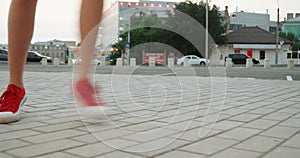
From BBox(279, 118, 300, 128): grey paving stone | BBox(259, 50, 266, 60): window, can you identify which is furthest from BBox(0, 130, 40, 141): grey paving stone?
BBox(259, 50, 266, 60): window

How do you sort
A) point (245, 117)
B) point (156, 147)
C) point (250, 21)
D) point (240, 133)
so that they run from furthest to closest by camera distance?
point (250, 21) → point (245, 117) → point (240, 133) → point (156, 147)

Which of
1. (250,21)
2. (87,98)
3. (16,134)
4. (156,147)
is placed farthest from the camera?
(250,21)

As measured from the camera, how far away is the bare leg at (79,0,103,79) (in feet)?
7.47

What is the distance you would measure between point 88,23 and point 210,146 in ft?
3.61

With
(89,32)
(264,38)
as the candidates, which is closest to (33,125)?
(89,32)

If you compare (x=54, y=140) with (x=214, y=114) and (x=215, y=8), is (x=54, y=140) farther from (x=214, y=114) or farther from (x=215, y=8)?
(x=215, y=8)

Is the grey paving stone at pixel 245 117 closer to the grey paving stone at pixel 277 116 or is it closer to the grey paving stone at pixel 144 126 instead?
the grey paving stone at pixel 277 116

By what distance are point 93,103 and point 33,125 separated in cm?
38

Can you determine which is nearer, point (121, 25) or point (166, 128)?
point (166, 128)

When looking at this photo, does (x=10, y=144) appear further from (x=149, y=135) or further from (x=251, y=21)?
(x=251, y=21)

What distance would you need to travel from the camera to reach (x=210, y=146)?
1.72 m

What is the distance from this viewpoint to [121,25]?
2867mm

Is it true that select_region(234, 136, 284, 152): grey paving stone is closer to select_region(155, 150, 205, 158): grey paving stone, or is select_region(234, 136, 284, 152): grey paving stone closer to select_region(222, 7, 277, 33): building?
select_region(155, 150, 205, 158): grey paving stone

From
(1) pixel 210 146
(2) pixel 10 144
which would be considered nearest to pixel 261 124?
(1) pixel 210 146
